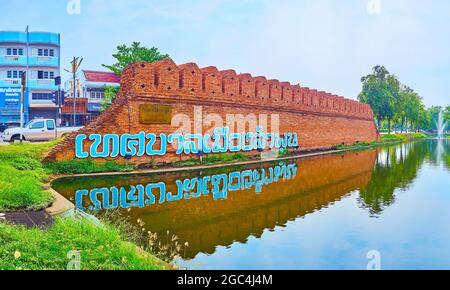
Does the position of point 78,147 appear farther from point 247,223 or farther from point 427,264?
point 427,264

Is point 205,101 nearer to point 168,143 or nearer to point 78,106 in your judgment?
point 168,143

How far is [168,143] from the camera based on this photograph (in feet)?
42.1

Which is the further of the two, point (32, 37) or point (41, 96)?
point (41, 96)

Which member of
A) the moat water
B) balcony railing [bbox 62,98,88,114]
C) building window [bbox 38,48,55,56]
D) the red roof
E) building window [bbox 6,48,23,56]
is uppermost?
the red roof

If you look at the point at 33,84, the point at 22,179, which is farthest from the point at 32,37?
the point at 22,179

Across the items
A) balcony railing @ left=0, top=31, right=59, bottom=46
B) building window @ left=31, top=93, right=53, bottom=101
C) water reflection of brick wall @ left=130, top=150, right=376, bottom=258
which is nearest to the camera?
water reflection of brick wall @ left=130, top=150, right=376, bottom=258

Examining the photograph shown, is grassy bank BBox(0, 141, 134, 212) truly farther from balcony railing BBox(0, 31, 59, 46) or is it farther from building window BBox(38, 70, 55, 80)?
building window BBox(38, 70, 55, 80)

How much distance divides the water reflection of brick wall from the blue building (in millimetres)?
9256

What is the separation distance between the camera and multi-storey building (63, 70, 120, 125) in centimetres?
2356

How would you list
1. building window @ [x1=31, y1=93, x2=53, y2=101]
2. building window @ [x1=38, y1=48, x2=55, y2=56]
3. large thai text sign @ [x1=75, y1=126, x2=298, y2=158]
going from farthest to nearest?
building window @ [x1=31, y1=93, x2=53, y2=101] < building window @ [x1=38, y1=48, x2=55, y2=56] < large thai text sign @ [x1=75, y1=126, x2=298, y2=158]

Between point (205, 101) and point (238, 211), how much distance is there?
7995 millimetres

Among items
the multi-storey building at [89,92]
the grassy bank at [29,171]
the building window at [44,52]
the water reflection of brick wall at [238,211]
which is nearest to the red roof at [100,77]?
the multi-storey building at [89,92]

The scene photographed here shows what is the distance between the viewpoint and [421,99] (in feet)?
178

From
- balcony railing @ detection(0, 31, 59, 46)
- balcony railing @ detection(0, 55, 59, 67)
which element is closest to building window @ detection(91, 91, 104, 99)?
balcony railing @ detection(0, 55, 59, 67)
